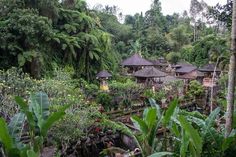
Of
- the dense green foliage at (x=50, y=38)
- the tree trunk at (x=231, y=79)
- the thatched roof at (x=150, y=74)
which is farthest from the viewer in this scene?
the thatched roof at (x=150, y=74)

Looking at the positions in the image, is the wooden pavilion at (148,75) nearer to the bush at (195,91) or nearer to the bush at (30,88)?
the bush at (195,91)

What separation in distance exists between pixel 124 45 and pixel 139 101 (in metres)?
17.9

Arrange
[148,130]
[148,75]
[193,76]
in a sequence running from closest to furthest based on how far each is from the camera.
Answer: [148,130] → [148,75] → [193,76]

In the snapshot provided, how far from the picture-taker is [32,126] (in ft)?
10.9

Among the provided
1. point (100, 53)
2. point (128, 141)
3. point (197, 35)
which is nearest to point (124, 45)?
point (197, 35)

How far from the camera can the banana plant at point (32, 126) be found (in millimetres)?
3018

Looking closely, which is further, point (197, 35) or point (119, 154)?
point (197, 35)

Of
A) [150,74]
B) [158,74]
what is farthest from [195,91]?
[150,74]

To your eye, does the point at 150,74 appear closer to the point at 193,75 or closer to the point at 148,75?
the point at 148,75

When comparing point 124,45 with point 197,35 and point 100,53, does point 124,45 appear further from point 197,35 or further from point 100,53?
point 100,53

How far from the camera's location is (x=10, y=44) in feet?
40.4

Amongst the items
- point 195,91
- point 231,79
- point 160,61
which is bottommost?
point 195,91

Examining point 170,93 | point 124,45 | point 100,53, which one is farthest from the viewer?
point 124,45

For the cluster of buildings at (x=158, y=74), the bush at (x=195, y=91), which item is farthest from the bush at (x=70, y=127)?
the bush at (x=195, y=91)
